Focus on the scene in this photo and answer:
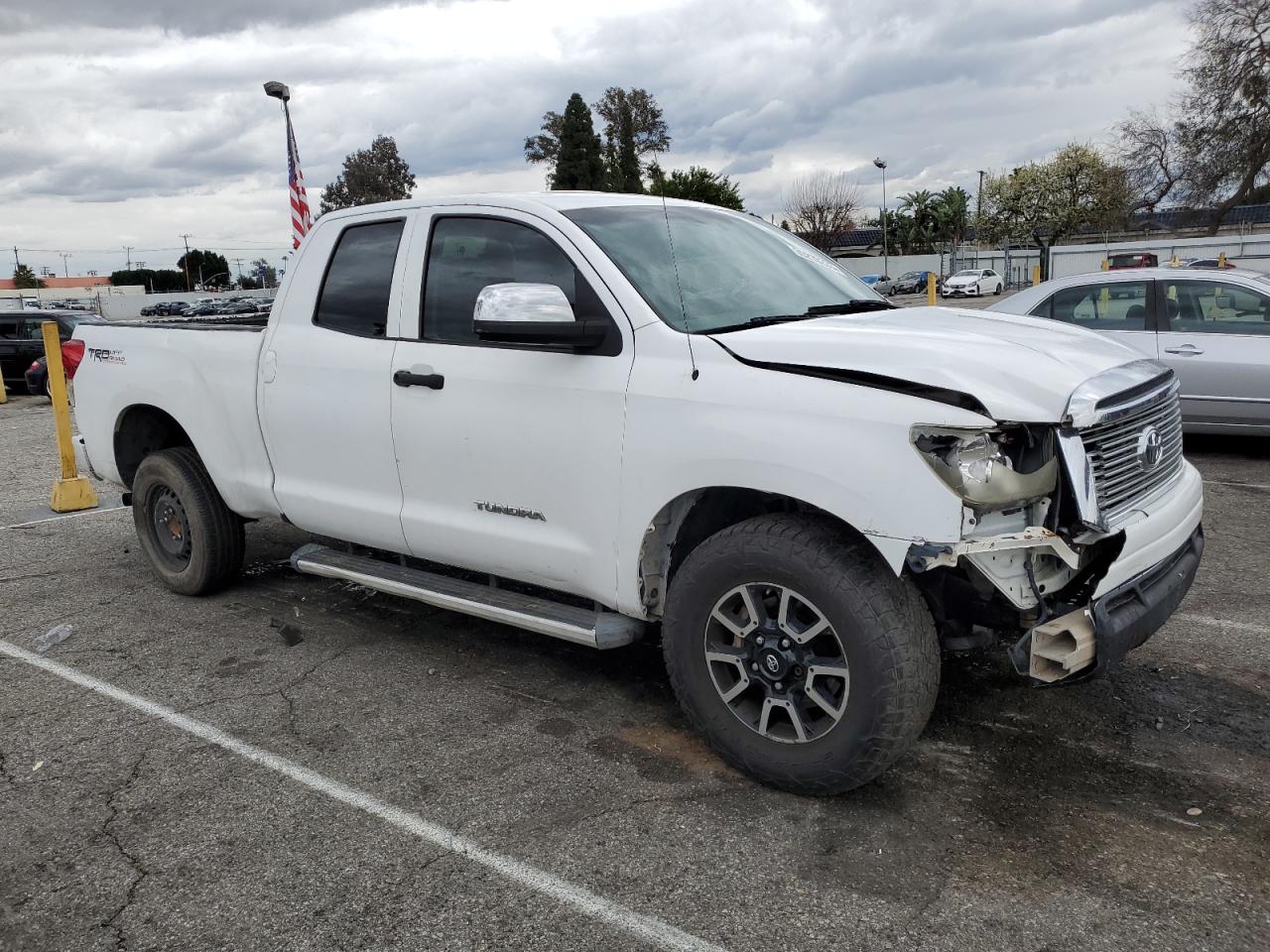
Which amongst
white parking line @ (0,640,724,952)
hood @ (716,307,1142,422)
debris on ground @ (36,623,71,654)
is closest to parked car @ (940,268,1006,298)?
hood @ (716,307,1142,422)

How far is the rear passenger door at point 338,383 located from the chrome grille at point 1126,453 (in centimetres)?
272

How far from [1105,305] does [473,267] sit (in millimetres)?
6523

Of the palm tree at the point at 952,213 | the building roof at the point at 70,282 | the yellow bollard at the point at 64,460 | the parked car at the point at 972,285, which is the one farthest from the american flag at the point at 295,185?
the building roof at the point at 70,282

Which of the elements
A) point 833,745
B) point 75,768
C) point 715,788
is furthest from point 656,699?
point 75,768

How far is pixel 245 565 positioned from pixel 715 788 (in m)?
4.06

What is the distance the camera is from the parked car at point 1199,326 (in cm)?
819

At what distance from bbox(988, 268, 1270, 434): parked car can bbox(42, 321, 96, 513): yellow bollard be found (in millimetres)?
7449

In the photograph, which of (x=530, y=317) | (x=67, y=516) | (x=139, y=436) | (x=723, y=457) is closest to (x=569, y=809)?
(x=723, y=457)

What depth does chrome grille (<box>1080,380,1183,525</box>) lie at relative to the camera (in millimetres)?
3115

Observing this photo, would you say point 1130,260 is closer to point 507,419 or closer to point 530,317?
point 507,419

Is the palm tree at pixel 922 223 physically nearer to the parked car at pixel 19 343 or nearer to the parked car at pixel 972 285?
the parked car at pixel 972 285

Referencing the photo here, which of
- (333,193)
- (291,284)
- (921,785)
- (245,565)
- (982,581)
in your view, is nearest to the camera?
(982,581)

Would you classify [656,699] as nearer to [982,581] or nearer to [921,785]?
[921,785]

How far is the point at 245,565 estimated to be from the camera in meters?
6.45
